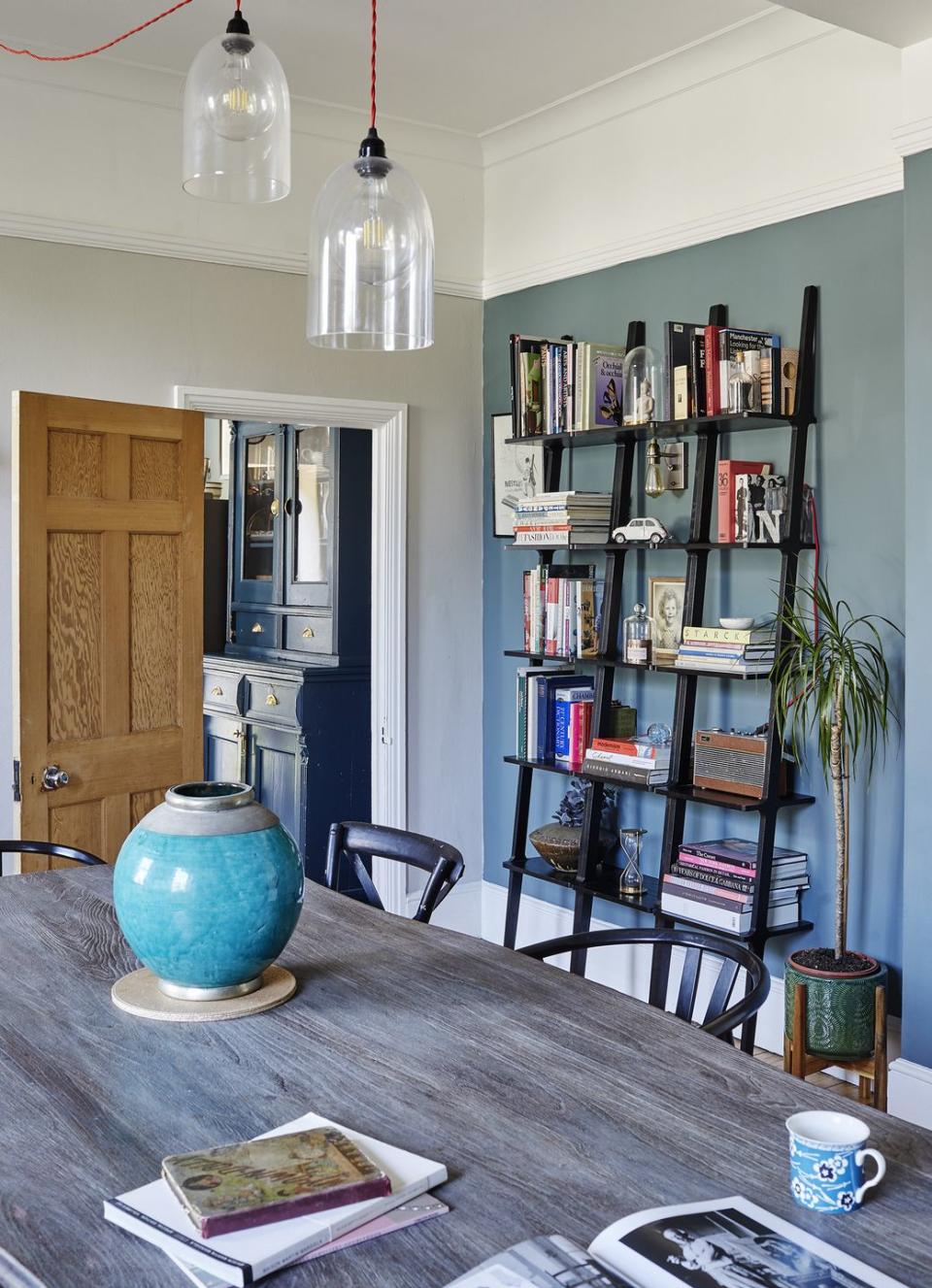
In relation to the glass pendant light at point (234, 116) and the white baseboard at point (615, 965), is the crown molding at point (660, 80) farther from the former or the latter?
the white baseboard at point (615, 965)

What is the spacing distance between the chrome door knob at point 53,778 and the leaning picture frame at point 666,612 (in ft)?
6.31

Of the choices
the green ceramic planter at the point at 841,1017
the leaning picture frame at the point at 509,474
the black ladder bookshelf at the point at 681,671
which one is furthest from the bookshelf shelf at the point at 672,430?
the green ceramic planter at the point at 841,1017

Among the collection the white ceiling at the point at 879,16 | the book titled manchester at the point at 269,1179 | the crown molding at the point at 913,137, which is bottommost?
the book titled manchester at the point at 269,1179

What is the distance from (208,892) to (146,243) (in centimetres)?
305

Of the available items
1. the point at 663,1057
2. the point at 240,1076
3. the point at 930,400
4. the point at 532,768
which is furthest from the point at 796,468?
the point at 240,1076

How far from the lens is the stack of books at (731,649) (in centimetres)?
367

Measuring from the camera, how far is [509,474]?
4.95m

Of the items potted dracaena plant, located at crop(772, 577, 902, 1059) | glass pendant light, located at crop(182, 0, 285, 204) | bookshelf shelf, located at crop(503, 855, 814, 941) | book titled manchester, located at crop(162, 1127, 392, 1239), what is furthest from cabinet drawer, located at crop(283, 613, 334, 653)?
book titled manchester, located at crop(162, 1127, 392, 1239)

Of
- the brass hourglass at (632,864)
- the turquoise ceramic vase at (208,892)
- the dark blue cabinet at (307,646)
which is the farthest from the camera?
the dark blue cabinet at (307,646)

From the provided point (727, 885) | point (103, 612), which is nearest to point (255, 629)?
point (103, 612)

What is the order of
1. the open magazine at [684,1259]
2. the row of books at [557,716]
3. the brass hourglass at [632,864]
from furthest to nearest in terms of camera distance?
1. the row of books at [557,716]
2. the brass hourglass at [632,864]
3. the open magazine at [684,1259]

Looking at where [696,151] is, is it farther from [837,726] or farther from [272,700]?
[272,700]

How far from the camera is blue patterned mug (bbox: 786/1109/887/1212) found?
1283 millimetres

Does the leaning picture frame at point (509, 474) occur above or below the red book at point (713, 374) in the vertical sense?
below
